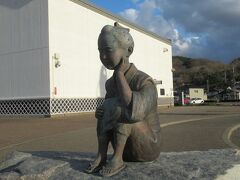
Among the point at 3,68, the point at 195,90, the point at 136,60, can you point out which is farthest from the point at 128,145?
the point at 195,90

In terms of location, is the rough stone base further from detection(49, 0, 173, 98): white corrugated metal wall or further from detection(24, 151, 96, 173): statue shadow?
detection(49, 0, 173, 98): white corrugated metal wall

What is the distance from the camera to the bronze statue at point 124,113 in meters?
3.86

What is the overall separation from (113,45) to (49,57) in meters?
19.8

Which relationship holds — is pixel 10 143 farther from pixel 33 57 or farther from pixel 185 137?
pixel 33 57

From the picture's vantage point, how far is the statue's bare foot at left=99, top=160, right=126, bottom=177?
3.83 meters

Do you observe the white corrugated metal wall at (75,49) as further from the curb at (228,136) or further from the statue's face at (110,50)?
the statue's face at (110,50)

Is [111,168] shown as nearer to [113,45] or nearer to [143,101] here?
[143,101]

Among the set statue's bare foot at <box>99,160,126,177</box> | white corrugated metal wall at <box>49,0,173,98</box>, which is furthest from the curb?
white corrugated metal wall at <box>49,0,173,98</box>

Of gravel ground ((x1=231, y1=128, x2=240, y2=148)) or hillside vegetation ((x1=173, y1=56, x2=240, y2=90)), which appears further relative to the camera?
hillside vegetation ((x1=173, y1=56, x2=240, y2=90))

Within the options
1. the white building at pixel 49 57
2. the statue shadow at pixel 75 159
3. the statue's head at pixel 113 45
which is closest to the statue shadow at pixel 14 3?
the white building at pixel 49 57

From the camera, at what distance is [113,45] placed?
4020 millimetres

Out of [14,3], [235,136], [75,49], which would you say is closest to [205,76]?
[75,49]

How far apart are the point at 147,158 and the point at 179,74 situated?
12530 cm

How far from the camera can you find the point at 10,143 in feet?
35.6
